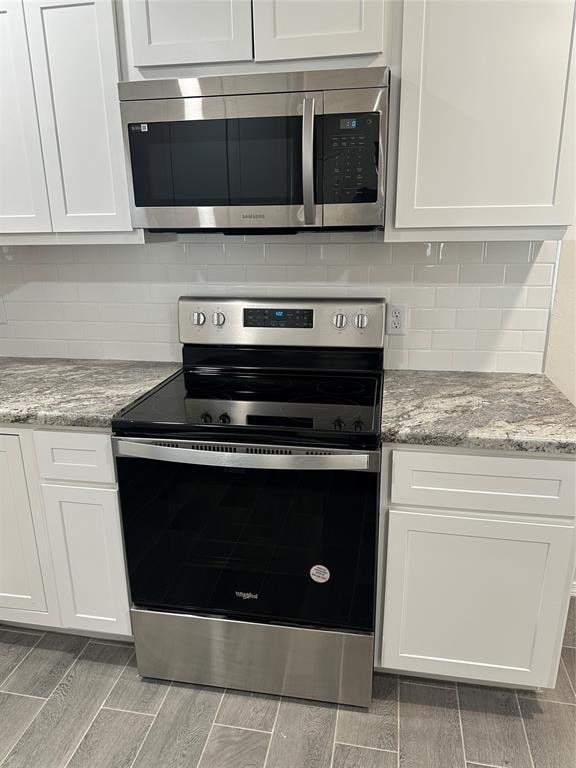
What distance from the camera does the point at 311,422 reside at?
1.57m

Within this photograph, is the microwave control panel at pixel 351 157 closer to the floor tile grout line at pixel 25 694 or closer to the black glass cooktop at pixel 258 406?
the black glass cooktop at pixel 258 406

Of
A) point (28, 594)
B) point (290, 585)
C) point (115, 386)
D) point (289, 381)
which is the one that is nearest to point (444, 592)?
point (290, 585)

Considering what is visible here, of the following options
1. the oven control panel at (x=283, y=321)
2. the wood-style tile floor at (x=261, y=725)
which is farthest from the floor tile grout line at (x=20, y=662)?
the oven control panel at (x=283, y=321)

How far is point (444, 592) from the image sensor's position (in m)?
1.63

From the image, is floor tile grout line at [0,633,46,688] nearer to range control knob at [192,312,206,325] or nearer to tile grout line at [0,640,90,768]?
tile grout line at [0,640,90,768]

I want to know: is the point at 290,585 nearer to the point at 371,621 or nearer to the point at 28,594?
the point at 371,621

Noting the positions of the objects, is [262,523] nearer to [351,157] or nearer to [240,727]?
[240,727]

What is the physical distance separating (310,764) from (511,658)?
66 cm

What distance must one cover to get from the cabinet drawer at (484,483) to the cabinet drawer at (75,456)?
2.87ft

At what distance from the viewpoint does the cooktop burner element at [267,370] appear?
163cm

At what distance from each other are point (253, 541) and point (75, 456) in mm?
614

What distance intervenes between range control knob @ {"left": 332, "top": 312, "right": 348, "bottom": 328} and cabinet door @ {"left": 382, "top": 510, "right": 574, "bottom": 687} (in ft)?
2.34

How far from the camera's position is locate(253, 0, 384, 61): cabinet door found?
1506 mm

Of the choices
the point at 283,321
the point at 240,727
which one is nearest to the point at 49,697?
the point at 240,727
